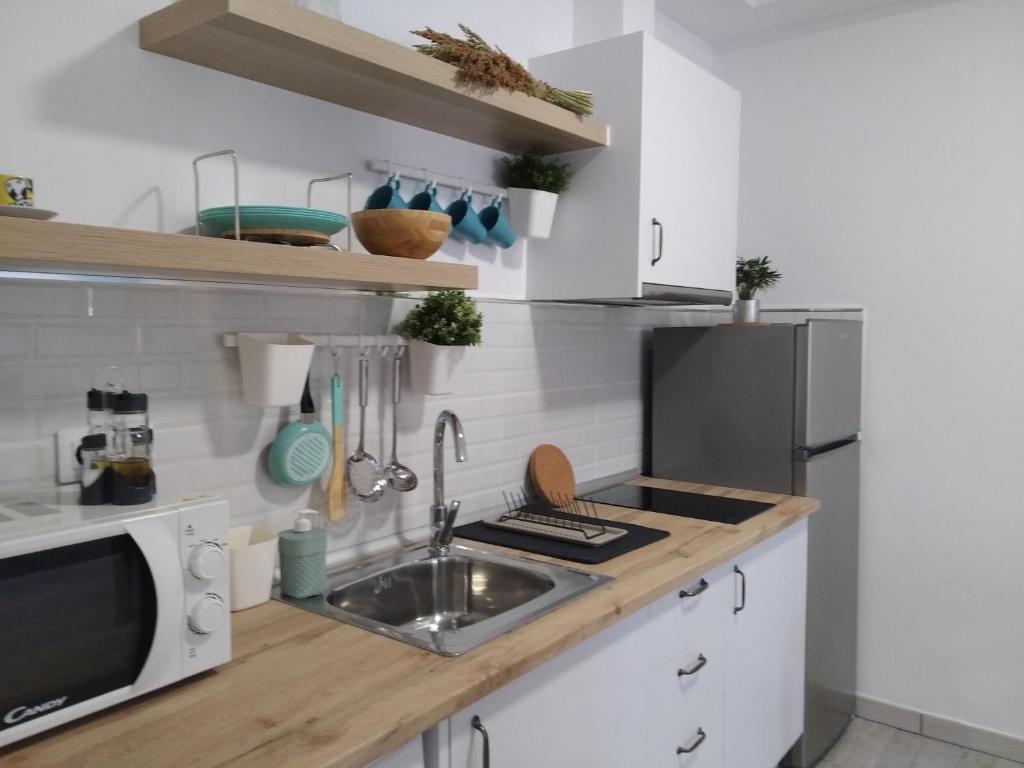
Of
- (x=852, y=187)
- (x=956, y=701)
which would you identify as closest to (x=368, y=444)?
(x=852, y=187)

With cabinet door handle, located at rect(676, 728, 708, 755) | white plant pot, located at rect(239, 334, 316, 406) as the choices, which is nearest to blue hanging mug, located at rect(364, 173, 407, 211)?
white plant pot, located at rect(239, 334, 316, 406)

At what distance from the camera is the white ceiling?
3021 millimetres

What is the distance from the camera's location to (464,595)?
1.96 m

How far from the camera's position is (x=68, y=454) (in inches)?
55.2

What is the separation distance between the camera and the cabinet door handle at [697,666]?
1.95m

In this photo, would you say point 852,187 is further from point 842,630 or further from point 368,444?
point 368,444

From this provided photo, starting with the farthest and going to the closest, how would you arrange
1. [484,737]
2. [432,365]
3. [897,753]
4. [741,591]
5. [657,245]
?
[897,753] → [657,245] → [741,591] → [432,365] → [484,737]

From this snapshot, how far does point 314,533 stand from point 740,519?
4.11ft

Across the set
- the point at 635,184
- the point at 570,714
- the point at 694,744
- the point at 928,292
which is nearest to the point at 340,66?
the point at 635,184

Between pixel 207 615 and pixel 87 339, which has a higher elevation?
pixel 87 339

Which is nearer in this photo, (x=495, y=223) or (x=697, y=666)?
(x=697, y=666)

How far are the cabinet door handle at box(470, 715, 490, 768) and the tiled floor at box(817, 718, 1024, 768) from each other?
1984 millimetres

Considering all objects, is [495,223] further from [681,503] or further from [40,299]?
[40,299]

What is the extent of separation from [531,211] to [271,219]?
3.27ft
